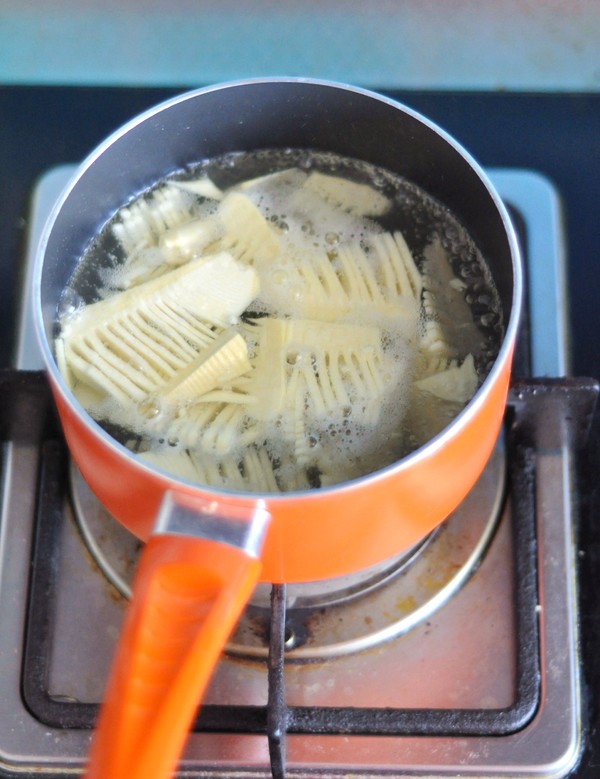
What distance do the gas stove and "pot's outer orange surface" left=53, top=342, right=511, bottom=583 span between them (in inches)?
2.9

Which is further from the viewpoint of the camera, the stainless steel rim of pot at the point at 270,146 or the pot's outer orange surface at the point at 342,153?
the stainless steel rim of pot at the point at 270,146

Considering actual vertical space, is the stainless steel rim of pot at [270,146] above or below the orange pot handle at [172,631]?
above

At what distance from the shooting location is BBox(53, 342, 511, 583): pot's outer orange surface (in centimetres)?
40

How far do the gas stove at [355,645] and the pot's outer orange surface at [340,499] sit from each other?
75 mm

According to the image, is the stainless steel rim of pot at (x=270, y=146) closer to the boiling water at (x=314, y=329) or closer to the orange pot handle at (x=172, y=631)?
the boiling water at (x=314, y=329)

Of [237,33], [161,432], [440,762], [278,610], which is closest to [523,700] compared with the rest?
[440,762]

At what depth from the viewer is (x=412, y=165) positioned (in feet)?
1.95

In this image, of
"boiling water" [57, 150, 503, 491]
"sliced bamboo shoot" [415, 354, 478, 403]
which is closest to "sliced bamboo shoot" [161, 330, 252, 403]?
"boiling water" [57, 150, 503, 491]

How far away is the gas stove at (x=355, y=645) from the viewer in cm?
54

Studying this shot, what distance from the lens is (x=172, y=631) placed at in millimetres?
372

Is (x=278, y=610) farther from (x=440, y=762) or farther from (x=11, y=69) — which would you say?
(x=11, y=69)

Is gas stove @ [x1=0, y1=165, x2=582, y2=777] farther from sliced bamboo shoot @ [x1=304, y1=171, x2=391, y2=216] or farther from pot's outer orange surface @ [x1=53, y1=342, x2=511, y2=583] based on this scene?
sliced bamboo shoot @ [x1=304, y1=171, x2=391, y2=216]

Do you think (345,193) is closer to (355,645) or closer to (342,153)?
(342,153)

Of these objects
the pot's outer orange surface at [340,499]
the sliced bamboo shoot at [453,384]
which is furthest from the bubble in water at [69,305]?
the sliced bamboo shoot at [453,384]
